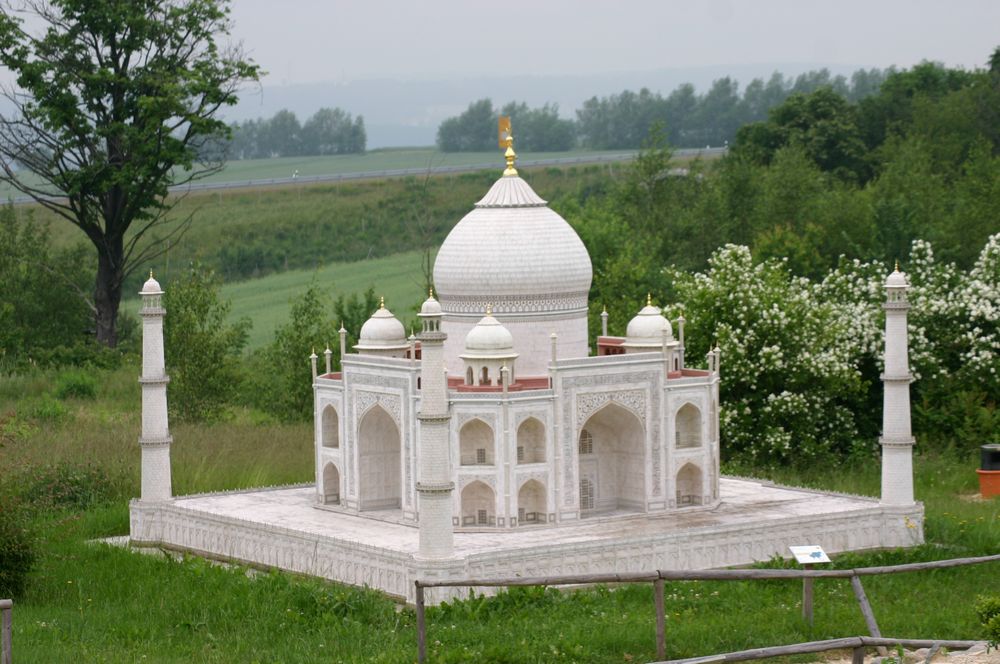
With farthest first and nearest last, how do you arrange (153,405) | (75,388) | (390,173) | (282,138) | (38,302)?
(282,138) → (390,173) → (38,302) → (75,388) → (153,405)

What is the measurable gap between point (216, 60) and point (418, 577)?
2620cm

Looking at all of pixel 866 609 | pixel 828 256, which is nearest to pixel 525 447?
pixel 866 609

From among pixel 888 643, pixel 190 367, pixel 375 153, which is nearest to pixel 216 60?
pixel 190 367

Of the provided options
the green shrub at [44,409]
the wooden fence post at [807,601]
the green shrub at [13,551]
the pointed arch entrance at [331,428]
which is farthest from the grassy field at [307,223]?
the wooden fence post at [807,601]

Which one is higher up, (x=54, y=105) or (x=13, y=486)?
(x=54, y=105)

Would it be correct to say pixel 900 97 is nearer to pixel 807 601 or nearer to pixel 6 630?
pixel 807 601

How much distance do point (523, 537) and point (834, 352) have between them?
10.8 meters

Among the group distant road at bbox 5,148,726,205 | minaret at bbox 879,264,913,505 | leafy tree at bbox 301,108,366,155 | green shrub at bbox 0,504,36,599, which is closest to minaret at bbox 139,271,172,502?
green shrub at bbox 0,504,36,599

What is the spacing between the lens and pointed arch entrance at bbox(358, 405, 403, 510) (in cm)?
2844

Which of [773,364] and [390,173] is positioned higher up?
[390,173]

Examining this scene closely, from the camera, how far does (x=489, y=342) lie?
2712 centimetres

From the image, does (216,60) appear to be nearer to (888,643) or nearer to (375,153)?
(888,643)

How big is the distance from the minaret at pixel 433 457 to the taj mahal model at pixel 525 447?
1.41 metres

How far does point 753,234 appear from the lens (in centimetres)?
5266
